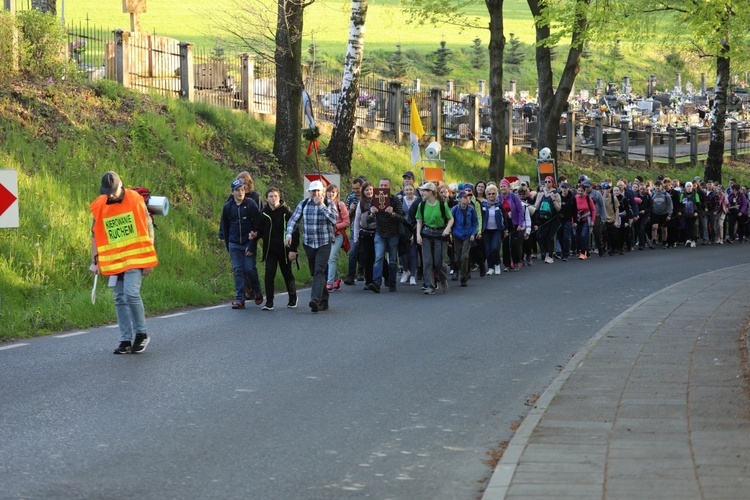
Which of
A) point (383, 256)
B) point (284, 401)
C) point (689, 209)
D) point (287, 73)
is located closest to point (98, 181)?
point (383, 256)

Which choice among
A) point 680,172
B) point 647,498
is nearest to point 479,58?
point 680,172

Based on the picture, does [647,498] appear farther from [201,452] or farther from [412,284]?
[412,284]

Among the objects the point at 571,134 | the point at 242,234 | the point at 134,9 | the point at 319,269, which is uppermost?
the point at 134,9

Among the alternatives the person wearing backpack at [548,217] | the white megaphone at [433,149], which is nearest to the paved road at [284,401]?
the person wearing backpack at [548,217]

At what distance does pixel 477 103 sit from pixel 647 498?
3554cm

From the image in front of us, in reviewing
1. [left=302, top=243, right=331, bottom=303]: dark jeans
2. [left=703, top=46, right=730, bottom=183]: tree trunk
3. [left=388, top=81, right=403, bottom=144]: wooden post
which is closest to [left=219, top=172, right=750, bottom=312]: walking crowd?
[left=302, top=243, right=331, bottom=303]: dark jeans

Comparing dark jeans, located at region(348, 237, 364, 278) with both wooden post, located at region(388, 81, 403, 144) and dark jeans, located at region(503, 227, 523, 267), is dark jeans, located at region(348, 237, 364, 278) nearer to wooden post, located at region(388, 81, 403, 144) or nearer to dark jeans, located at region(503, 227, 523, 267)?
dark jeans, located at region(503, 227, 523, 267)

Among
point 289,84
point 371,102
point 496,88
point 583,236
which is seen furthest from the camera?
point 371,102

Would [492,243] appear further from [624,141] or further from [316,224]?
[624,141]

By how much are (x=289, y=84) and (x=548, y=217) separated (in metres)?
6.35

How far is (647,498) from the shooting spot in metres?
6.57

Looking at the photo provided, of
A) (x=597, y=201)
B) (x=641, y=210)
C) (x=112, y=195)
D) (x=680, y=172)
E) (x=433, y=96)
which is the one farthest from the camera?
(x=680, y=172)

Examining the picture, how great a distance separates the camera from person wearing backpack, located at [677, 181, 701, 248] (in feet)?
111

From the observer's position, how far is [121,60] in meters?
26.9
